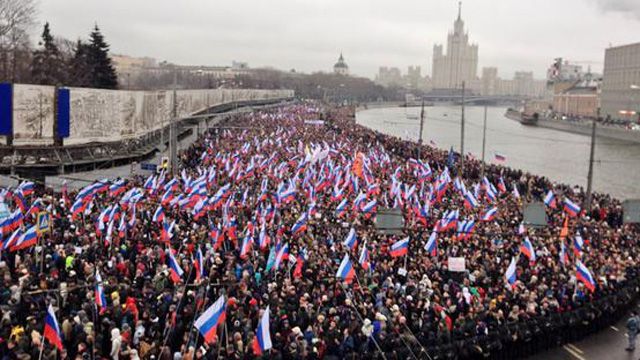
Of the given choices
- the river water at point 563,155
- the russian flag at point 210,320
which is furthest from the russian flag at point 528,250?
the river water at point 563,155

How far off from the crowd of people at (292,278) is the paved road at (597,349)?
0.66ft

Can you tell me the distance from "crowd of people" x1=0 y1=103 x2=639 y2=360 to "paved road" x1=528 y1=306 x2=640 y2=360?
202mm

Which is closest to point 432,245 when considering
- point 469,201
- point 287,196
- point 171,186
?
point 469,201

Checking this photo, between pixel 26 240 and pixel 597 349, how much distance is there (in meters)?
11.8

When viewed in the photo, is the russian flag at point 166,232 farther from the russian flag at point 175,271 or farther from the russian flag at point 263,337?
the russian flag at point 263,337

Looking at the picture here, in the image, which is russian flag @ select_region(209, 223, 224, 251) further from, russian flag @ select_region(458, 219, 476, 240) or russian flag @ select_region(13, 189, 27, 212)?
russian flag @ select_region(458, 219, 476, 240)

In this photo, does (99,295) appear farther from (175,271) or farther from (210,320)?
(210,320)

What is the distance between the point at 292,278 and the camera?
13836 millimetres

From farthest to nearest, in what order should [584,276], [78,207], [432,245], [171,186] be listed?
[171,186] < [78,207] < [432,245] < [584,276]

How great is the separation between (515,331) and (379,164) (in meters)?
17.6

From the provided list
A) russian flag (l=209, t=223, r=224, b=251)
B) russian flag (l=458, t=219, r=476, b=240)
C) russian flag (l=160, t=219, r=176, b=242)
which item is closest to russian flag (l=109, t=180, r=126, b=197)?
russian flag (l=160, t=219, r=176, b=242)

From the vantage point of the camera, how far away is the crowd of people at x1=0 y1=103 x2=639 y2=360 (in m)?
10.5

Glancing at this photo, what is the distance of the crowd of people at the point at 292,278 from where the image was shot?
10539mm

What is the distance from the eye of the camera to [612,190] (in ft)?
141
